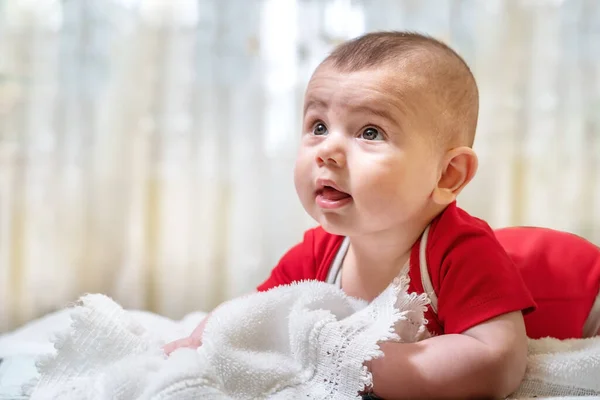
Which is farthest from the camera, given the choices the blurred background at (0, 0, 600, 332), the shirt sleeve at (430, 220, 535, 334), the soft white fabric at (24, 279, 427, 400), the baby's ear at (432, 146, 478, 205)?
the blurred background at (0, 0, 600, 332)

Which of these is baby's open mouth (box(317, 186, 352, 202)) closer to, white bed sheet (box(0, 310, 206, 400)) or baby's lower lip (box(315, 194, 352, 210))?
baby's lower lip (box(315, 194, 352, 210))

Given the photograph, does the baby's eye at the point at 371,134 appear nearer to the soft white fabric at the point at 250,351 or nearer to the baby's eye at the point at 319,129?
the baby's eye at the point at 319,129

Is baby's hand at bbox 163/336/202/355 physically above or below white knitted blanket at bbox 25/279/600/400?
below

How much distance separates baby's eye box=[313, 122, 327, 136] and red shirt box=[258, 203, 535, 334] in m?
0.22

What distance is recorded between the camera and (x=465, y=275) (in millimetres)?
926

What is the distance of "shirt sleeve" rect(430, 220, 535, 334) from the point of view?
897 millimetres

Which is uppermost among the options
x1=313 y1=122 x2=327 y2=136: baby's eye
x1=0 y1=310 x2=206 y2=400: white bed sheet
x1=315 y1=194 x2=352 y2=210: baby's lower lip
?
x1=313 y1=122 x2=327 y2=136: baby's eye

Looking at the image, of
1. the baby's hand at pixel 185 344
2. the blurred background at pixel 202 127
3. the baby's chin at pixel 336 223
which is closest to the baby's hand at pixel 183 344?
the baby's hand at pixel 185 344

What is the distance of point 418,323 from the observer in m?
0.90

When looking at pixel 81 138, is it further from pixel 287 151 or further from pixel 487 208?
pixel 487 208

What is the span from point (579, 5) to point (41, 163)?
1.45 meters

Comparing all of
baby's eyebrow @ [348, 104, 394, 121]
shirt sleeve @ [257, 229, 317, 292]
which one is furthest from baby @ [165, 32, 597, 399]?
shirt sleeve @ [257, 229, 317, 292]

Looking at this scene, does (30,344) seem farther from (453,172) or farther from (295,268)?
(453,172)

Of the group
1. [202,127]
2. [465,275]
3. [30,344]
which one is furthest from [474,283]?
[202,127]
